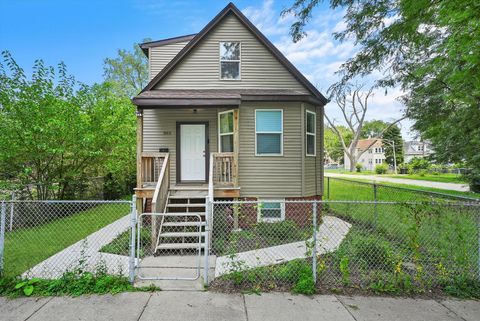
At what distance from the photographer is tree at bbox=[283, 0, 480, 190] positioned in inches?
136

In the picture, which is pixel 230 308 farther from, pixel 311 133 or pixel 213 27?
pixel 213 27

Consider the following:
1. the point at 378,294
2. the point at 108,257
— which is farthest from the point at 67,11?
the point at 378,294

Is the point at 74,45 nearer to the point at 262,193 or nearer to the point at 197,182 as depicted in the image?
the point at 197,182

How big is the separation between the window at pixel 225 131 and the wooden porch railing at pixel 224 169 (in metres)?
0.63

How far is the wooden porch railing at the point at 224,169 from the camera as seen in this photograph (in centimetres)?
703

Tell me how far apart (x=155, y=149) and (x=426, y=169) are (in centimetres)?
3602

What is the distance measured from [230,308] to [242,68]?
23.3ft

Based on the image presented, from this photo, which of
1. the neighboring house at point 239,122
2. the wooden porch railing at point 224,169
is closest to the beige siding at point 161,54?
the neighboring house at point 239,122

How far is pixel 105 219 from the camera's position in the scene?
27.9 ft

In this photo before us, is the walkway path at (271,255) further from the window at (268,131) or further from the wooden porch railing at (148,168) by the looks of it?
the wooden porch railing at (148,168)

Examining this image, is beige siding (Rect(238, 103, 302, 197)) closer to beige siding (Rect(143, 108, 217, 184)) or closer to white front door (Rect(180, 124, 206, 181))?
beige siding (Rect(143, 108, 217, 184))

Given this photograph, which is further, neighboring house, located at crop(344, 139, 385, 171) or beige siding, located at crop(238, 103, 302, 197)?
neighboring house, located at crop(344, 139, 385, 171)

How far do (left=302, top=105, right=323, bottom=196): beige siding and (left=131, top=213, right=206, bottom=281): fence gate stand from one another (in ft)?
12.9

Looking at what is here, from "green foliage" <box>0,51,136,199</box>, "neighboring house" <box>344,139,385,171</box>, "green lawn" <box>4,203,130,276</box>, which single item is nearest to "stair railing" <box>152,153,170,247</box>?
"green lawn" <box>4,203,130,276</box>
